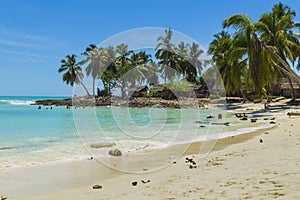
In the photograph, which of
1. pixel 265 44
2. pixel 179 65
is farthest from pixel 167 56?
pixel 265 44

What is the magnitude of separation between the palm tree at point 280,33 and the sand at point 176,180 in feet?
77.3

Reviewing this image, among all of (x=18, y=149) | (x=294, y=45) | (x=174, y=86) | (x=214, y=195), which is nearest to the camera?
(x=214, y=195)

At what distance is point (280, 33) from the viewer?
93.3 ft

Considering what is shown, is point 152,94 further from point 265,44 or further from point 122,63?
point 265,44

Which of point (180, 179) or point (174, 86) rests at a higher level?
point (174, 86)

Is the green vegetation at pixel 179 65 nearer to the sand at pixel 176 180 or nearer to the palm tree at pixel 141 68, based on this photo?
the palm tree at pixel 141 68

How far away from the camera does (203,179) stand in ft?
18.4

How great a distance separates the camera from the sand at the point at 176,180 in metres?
4.59

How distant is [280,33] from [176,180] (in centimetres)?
2679

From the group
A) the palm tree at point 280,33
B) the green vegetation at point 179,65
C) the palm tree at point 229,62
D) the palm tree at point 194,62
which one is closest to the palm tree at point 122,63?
the green vegetation at point 179,65

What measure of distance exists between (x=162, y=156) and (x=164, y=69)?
4311 centimetres

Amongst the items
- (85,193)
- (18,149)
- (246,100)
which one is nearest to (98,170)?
(85,193)

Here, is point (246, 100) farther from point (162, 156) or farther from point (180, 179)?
point (180, 179)

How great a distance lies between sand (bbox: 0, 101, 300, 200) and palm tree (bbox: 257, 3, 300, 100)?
23571mm
